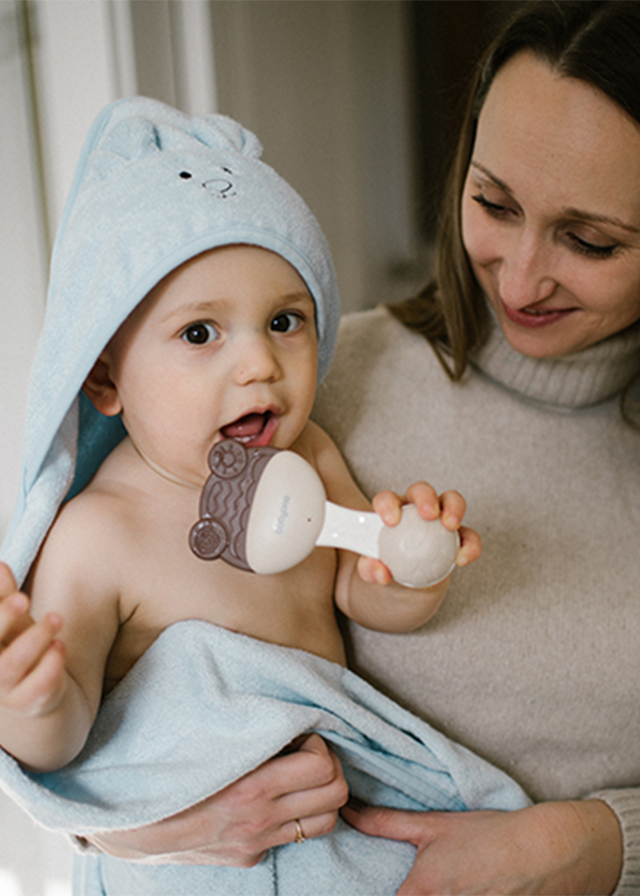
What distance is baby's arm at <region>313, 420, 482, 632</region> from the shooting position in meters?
0.79

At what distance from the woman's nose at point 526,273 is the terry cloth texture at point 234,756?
0.55 m

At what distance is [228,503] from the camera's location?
79 cm

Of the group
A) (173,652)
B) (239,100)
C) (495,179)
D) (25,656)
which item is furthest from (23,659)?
(239,100)

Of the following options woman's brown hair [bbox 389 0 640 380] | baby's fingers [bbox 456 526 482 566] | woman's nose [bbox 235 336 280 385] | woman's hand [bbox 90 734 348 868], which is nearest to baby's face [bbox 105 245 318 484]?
woman's nose [bbox 235 336 280 385]

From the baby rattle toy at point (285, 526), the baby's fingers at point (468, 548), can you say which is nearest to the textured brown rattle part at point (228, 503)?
the baby rattle toy at point (285, 526)

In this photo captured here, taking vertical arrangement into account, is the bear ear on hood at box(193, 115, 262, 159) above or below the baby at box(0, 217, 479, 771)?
above

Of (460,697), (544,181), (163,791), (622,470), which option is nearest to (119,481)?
(163,791)

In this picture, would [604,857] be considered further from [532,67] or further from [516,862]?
[532,67]

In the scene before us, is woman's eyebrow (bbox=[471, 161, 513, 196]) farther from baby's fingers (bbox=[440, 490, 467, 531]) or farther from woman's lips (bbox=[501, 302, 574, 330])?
baby's fingers (bbox=[440, 490, 467, 531])

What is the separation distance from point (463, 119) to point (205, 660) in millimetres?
961

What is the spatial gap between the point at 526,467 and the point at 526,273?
0.96 feet

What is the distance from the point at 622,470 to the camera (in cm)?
118

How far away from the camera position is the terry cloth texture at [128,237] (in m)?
0.79

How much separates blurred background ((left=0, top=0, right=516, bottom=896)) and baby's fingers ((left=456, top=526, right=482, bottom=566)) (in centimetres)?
76
